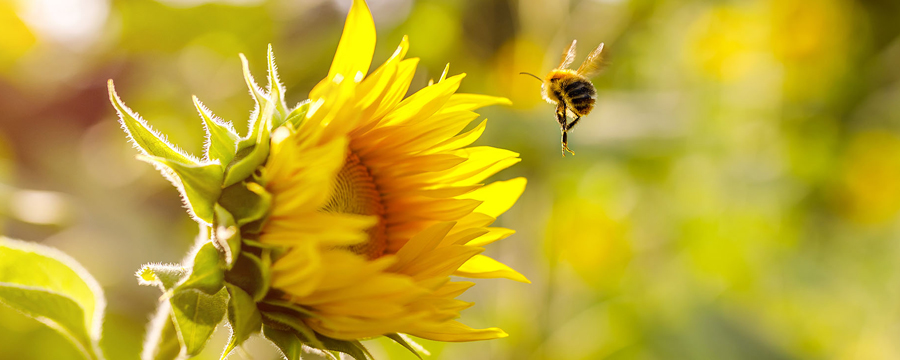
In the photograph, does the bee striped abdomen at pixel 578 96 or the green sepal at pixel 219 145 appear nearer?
the green sepal at pixel 219 145

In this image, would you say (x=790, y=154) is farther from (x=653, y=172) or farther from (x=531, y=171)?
(x=531, y=171)

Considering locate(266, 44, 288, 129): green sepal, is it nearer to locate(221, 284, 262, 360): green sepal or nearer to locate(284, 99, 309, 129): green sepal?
locate(284, 99, 309, 129): green sepal

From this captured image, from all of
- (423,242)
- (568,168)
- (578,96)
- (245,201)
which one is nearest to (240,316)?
(245,201)

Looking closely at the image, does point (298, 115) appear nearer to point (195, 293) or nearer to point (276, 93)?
point (276, 93)

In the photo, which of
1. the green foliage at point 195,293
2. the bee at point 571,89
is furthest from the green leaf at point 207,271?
the bee at point 571,89

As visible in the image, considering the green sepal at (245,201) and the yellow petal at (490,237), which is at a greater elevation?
the yellow petal at (490,237)

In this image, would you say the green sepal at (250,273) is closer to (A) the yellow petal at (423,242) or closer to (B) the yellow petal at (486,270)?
(A) the yellow petal at (423,242)

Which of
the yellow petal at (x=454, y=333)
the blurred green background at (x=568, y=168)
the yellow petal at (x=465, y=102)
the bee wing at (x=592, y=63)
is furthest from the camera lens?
the blurred green background at (x=568, y=168)
